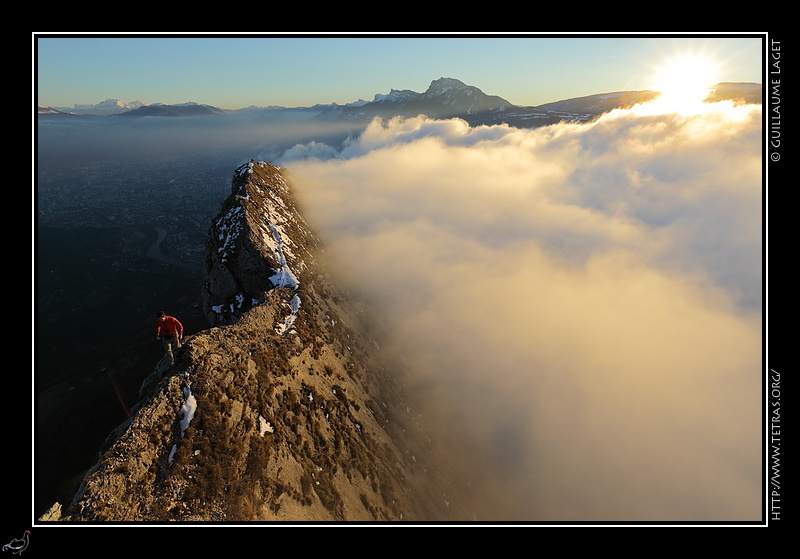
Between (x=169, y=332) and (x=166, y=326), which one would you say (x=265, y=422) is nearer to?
(x=169, y=332)

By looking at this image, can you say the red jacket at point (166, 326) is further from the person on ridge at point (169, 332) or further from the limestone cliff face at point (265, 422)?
the limestone cliff face at point (265, 422)

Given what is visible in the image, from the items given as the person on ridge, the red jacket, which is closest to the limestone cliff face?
the person on ridge

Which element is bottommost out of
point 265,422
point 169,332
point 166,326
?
point 265,422

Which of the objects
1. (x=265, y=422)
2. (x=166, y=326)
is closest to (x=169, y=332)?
(x=166, y=326)

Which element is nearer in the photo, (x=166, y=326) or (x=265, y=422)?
(x=166, y=326)

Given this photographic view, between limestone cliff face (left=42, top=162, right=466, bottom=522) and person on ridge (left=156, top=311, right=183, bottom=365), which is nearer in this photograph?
limestone cliff face (left=42, top=162, right=466, bottom=522)

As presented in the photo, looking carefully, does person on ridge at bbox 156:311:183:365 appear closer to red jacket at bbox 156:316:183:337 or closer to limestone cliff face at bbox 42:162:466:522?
red jacket at bbox 156:316:183:337
